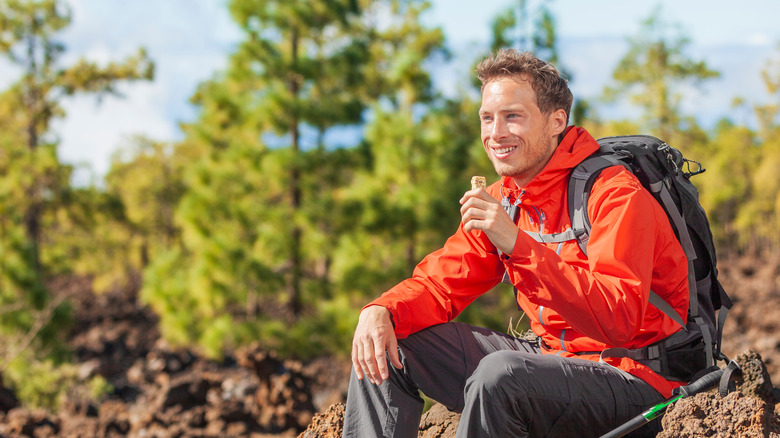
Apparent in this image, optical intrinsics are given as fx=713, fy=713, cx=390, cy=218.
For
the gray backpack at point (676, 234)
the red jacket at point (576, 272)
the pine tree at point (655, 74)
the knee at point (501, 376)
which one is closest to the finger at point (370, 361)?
the red jacket at point (576, 272)

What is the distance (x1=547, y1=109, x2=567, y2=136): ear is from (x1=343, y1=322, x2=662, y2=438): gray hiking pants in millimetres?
840

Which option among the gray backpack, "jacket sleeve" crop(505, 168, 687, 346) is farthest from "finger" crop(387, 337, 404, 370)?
the gray backpack

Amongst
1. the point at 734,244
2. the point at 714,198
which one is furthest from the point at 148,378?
the point at 734,244

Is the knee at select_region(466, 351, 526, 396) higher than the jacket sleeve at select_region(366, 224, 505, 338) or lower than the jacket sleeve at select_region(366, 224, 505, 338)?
lower

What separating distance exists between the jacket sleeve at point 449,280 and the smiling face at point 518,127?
0.31 m

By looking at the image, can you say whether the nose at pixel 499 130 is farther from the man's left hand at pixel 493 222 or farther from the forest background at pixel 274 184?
the forest background at pixel 274 184

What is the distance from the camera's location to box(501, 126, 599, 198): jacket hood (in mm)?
2514

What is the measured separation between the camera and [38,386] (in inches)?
405

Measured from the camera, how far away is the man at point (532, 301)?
7.21 ft

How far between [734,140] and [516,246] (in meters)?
36.8

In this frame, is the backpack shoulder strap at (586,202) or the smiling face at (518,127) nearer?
the backpack shoulder strap at (586,202)

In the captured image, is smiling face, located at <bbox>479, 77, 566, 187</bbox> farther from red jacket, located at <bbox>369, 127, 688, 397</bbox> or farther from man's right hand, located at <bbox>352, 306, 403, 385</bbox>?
man's right hand, located at <bbox>352, 306, 403, 385</bbox>

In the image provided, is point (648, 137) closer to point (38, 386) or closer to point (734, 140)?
point (38, 386)

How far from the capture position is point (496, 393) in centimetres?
215
